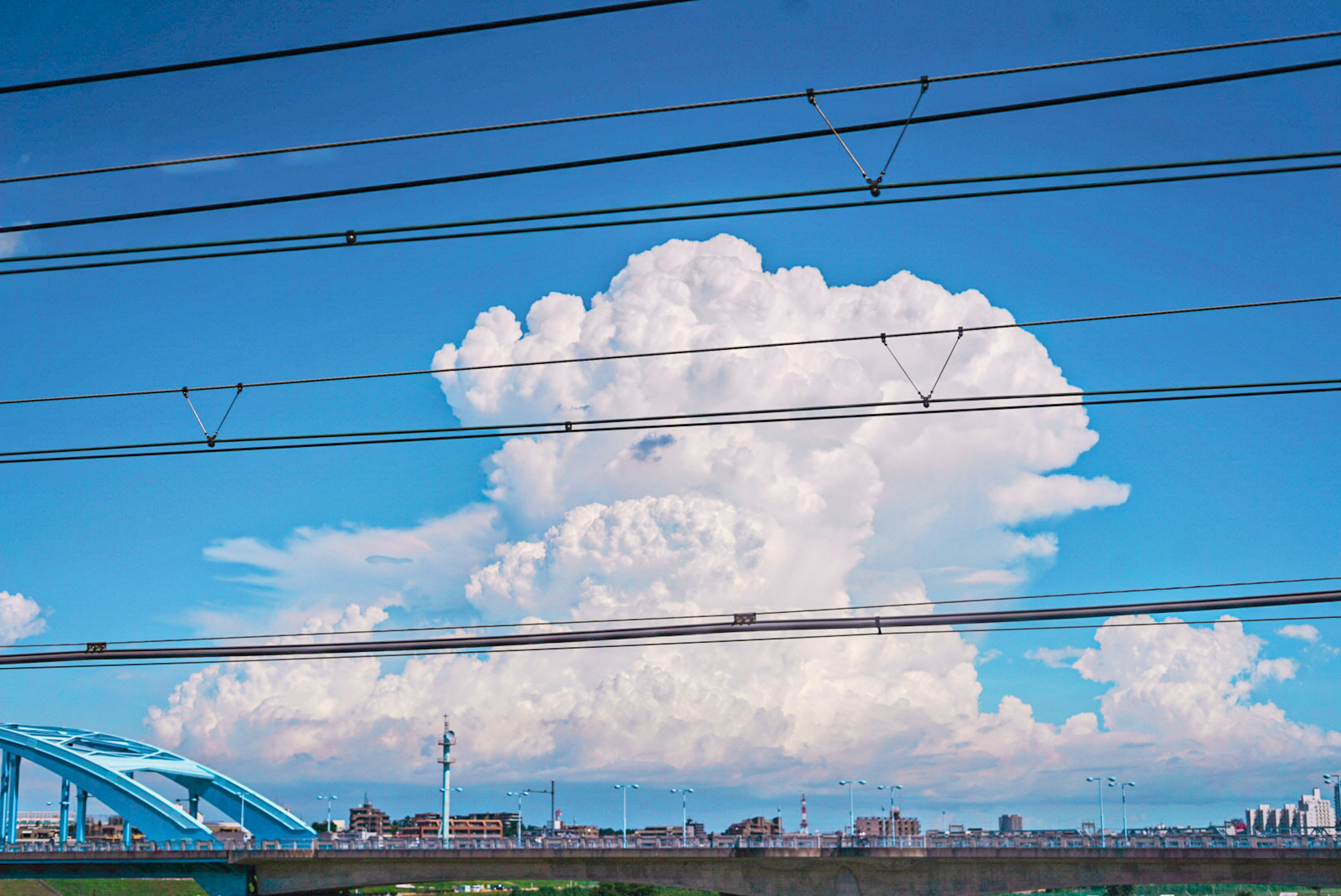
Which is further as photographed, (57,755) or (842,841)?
(57,755)

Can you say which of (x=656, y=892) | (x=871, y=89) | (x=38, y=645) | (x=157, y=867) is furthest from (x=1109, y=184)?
(x=656, y=892)

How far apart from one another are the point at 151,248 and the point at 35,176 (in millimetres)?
2075

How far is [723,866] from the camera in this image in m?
89.0

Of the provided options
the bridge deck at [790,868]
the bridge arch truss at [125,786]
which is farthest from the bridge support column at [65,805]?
the bridge deck at [790,868]

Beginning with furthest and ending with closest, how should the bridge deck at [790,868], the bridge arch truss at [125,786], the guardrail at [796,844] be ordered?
1. the bridge arch truss at [125,786]
2. the guardrail at [796,844]
3. the bridge deck at [790,868]

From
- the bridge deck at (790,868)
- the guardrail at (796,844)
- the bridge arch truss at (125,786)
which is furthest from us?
the bridge arch truss at (125,786)

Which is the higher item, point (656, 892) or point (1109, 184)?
point (1109, 184)

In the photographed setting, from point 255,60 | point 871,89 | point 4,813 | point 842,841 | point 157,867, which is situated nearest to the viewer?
point 255,60

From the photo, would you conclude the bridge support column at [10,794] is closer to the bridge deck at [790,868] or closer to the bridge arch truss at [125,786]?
the bridge arch truss at [125,786]

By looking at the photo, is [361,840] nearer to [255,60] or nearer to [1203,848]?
[1203,848]

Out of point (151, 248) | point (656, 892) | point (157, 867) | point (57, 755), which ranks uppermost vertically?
point (151, 248)

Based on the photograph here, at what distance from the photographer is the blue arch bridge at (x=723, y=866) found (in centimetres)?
7956

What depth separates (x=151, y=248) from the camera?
632 inches

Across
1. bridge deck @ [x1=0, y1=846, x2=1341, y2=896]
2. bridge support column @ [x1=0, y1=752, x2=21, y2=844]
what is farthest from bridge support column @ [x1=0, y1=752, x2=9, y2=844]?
bridge deck @ [x1=0, y1=846, x2=1341, y2=896]
